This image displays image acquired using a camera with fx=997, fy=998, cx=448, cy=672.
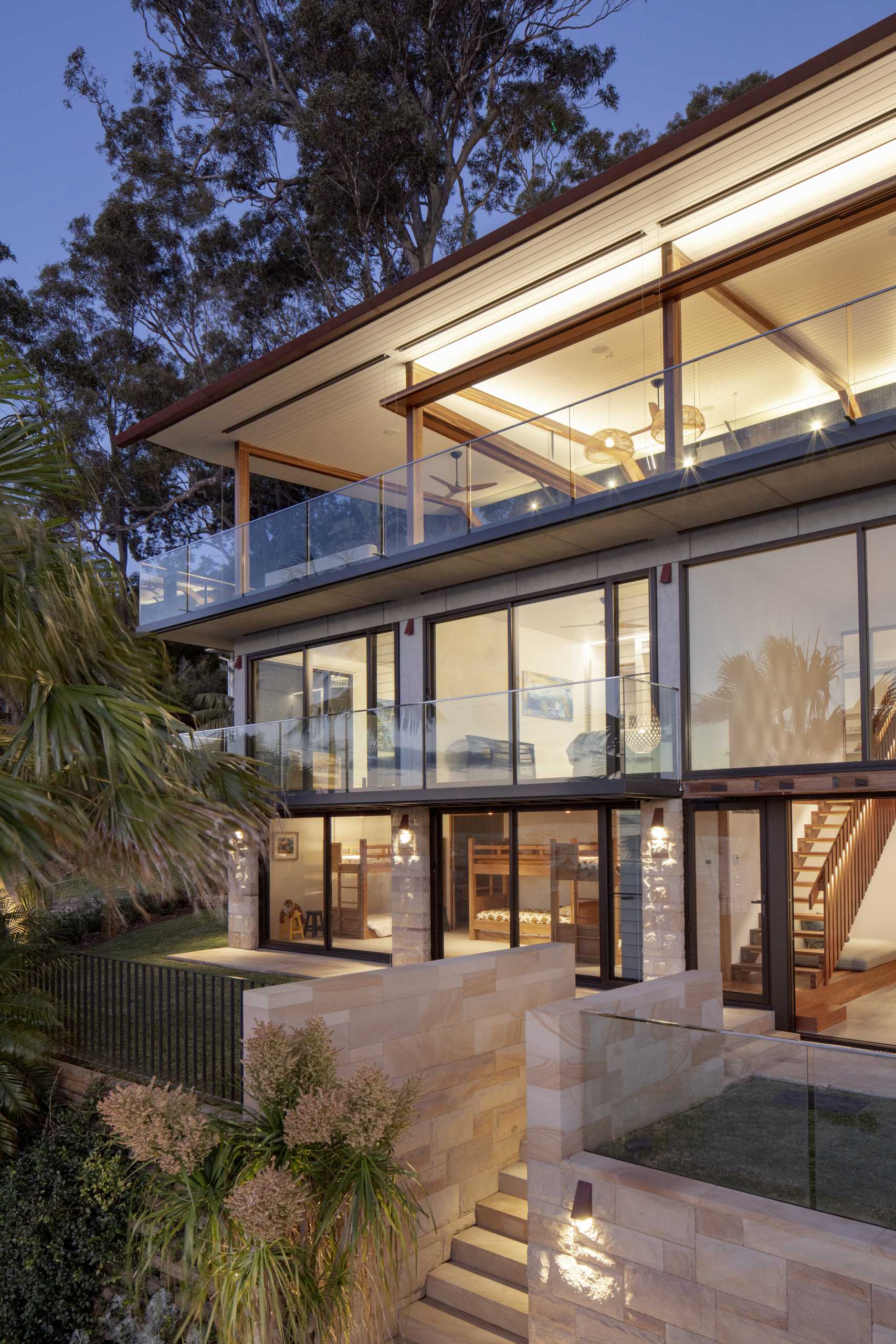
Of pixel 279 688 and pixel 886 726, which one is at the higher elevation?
pixel 279 688

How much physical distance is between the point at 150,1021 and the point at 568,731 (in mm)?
5201

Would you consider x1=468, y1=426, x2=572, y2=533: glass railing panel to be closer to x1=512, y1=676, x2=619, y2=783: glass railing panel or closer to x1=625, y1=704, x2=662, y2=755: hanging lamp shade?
x1=512, y1=676, x2=619, y2=783: glass railing panel

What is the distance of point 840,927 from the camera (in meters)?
10.1

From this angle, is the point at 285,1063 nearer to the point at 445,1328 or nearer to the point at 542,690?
the point at 445,1328

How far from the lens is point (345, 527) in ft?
46.7

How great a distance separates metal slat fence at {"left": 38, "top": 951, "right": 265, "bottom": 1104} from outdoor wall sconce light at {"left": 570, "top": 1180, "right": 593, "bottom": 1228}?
278 centimetres

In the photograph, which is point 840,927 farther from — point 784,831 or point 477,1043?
point 477,1043

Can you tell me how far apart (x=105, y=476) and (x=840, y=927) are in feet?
75.2

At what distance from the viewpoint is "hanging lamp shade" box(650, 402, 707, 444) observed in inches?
407

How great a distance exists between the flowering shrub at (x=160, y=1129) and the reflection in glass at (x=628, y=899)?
6576 millimetres

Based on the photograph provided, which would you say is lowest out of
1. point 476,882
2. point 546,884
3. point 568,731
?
point 476,882

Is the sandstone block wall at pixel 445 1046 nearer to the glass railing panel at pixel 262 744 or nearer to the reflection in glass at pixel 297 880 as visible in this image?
the glass railing panel at pixel 262 744

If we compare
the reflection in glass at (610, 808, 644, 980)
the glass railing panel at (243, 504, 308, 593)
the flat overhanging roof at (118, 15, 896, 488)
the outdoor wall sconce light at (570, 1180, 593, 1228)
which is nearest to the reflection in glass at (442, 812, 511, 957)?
the reflection in glass at (610, 808, 644, 980)

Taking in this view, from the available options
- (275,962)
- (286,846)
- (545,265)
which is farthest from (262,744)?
(545,265)
